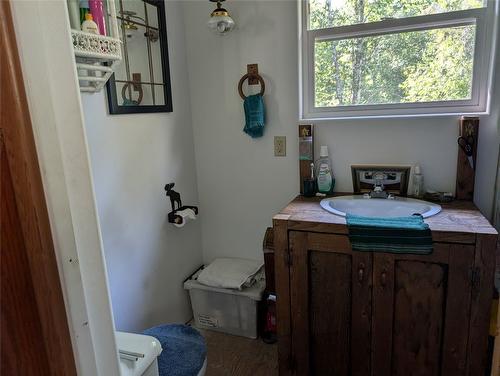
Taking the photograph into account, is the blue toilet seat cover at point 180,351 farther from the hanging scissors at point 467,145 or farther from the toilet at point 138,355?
the hanging scissors at point 467,145

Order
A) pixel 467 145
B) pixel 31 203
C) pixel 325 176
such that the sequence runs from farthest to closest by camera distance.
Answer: pixel 325 176 < pixel 467 145 < pixel 31 203

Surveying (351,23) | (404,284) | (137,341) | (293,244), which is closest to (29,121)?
(137,341)

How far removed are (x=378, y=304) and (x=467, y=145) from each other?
34.0 inches

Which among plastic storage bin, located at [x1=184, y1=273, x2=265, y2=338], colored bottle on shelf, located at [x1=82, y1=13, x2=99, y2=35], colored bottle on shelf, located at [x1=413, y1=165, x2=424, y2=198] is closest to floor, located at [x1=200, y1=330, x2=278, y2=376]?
plastic storage bin, located at [x1=184, y1=273, x2=265, y2=338]

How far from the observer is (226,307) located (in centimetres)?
212

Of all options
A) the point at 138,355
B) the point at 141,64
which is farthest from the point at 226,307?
the point at 141,64

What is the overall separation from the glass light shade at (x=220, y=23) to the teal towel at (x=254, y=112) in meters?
0.38

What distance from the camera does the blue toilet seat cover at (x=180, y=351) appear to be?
4.28ft

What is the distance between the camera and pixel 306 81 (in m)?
1.98

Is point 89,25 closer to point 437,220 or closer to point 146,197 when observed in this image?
point 146,197

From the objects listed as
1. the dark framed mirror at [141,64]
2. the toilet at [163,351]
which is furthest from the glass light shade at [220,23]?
the toilet at [163,351]

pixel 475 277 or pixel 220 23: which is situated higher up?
pixel 220 23

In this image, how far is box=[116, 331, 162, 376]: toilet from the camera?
91 cm

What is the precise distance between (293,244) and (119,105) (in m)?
1.00
